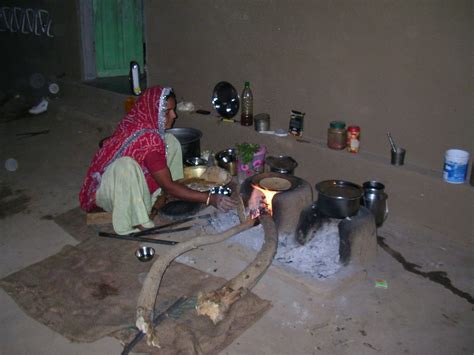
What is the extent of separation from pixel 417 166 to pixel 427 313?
156 centimetres

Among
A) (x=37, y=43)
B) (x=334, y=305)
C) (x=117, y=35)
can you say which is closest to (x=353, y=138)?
(x=334, y=305)

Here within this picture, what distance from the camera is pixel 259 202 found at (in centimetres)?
378

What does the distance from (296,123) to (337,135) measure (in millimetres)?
567

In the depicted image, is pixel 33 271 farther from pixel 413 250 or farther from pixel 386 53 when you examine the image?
pixel 386 53

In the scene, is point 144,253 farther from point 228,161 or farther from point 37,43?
point 37,43

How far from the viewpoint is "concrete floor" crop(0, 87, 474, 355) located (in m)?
2.67

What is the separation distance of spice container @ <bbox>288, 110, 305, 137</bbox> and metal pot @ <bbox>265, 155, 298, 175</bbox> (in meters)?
0.45

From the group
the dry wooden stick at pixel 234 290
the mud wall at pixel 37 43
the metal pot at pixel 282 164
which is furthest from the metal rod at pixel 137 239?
the mud wall at pixel 37 43

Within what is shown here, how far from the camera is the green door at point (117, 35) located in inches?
299

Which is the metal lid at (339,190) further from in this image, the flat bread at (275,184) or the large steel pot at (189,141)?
the large steel pot at (189,141)

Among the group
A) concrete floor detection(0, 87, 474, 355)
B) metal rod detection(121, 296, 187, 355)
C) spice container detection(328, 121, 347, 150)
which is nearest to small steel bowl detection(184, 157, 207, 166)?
concrete floor detection(0, 87, 474, 355)

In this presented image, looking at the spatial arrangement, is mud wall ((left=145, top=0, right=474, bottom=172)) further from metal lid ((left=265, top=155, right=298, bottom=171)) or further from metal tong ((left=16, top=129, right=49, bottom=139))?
metal tong ((left=16, top=129, right=49, bottom=139))

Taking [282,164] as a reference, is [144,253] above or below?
below

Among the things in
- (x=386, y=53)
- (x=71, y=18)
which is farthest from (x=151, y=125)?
(x=71, y=18)
